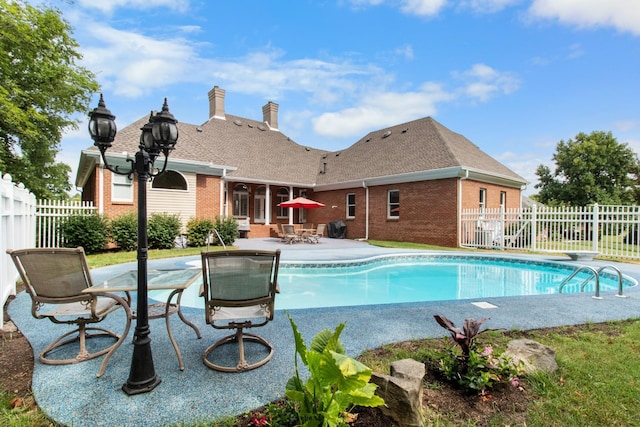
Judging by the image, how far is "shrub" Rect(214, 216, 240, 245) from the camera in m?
14.1

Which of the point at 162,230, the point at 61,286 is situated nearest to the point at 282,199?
the point at 162,230

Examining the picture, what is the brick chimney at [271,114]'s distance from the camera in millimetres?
25500

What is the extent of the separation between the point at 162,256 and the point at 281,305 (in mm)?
6271

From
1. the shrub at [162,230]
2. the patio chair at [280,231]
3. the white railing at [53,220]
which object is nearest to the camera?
the white railing at [53,220]

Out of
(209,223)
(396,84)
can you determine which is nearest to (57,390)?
(209,223)

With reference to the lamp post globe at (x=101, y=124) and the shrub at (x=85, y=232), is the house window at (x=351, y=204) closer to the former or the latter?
the shrub at (x=85, y=232)

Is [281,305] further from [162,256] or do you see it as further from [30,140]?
[30,140]

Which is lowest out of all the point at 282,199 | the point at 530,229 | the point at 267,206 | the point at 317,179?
the point at 530,229

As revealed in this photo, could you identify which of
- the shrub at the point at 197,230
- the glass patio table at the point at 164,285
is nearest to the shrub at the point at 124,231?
the shrub at the point at 197,230

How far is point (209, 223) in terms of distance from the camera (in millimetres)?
13875

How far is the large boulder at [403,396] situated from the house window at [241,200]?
1805cm

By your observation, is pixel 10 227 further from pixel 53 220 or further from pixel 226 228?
pixel 226 228

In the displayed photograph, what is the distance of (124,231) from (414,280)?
1077 centimetres

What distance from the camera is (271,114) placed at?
2562 cm
